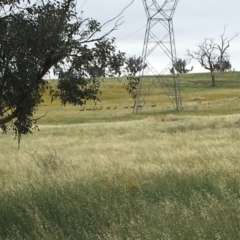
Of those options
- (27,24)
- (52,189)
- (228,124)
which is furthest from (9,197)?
(228,124)

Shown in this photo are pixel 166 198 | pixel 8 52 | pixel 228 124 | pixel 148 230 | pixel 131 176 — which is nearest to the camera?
pixel 148 230

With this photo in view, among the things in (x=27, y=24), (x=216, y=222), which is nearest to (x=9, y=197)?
(x=27, y=24)

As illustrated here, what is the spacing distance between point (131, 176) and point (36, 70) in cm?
361

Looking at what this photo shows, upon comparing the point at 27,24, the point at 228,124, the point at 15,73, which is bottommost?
the point at 228,124

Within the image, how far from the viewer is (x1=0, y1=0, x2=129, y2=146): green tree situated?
282 inches

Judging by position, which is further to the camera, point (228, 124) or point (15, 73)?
point (228, 124)

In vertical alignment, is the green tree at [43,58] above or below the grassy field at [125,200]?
above

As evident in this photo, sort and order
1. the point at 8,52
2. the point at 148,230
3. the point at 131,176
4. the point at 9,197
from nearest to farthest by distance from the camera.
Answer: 1. the point at 148,230
2. the point at 8,52
3. the point at 9,197
4. the point at 131,176

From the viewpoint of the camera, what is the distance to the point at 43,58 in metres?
7.31

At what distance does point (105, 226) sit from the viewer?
23.2 feet

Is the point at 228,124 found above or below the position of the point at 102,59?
below

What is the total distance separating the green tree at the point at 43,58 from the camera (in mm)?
7152

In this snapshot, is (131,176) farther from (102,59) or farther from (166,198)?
(102,59)

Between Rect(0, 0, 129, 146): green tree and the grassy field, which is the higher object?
Rect(0, 0, 129, 146): green tree
